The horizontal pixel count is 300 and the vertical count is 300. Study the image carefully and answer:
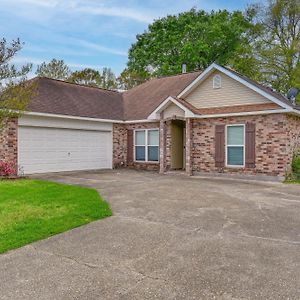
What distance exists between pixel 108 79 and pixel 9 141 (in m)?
25.8

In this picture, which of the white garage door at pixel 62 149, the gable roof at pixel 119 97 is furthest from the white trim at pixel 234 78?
the white garage door at pixel 62 149

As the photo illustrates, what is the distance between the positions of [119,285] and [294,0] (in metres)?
29.2

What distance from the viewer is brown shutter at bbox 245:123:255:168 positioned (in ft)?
43.5

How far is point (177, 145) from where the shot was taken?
16797 millimetres

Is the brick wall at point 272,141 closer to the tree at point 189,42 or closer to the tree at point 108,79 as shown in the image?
the tree at point 189,42

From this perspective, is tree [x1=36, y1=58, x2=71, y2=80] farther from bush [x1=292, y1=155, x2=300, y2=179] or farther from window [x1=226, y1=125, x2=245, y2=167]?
bush [x1=292, y1=155, x2=300, y2=179]

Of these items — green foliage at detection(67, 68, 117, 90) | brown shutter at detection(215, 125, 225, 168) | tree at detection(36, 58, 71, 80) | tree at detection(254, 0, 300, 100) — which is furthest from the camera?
green foliage at detection(67, 68, 117, 90)

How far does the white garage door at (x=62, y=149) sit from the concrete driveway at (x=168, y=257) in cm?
798

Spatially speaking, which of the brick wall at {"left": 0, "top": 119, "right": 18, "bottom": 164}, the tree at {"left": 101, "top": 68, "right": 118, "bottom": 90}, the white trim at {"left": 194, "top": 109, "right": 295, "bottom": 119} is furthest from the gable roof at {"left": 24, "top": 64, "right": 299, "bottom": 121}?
the tree at {"left": 101, "top": 68, "right": 118, "bottom": 90}

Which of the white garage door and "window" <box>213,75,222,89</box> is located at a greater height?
"window" <box>213,75,222,89</box>

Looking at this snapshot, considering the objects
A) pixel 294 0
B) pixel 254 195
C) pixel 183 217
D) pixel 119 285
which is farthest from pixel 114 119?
pixel 294 0

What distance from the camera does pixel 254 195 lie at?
9.65 metres

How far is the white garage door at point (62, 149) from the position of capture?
1447 cm

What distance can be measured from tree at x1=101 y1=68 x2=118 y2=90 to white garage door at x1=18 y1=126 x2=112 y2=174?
21.4 meters
